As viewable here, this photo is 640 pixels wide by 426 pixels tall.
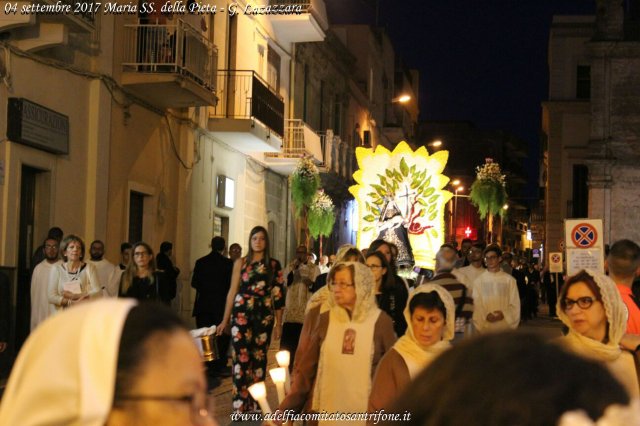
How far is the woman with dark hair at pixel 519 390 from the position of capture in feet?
4.88

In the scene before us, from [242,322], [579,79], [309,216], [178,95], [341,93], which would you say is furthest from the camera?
[579,79]

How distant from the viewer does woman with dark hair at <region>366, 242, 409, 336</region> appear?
33.8ft

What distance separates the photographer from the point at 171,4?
2127 cm

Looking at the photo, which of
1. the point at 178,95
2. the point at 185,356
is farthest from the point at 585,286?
the point at 178,95

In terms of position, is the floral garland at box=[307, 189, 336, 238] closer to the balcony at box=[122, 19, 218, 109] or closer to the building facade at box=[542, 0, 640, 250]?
the balcony at box=[122, 19, 218, 109]

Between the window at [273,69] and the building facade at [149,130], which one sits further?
the window at [273,69]

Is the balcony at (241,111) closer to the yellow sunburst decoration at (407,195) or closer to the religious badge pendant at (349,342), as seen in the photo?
the yellow sunburst decoration at (407,195)

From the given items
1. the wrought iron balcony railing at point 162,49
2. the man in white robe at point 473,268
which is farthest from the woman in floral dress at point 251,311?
the wrought iron balcony railing at point 162,49

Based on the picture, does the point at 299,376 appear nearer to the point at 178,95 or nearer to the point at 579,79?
the point at 178,95

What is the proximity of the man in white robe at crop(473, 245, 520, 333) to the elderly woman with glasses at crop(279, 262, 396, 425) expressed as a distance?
417cm

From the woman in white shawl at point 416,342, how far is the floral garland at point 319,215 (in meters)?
25.2

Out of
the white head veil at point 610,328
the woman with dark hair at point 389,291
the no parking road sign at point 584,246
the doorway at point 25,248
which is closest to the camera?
the white head veil at point 610,328

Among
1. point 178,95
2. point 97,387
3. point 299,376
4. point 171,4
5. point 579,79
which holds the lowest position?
point 299,376

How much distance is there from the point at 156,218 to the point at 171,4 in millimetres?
3888
